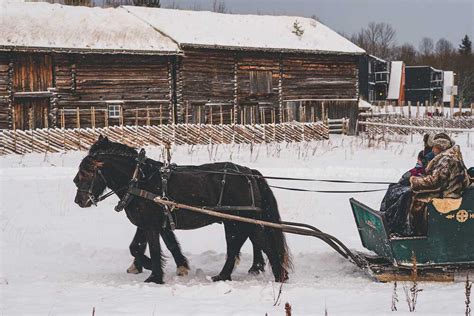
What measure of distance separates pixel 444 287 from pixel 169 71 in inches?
913

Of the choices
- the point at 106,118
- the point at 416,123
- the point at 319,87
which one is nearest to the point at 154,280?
the point at 106,118

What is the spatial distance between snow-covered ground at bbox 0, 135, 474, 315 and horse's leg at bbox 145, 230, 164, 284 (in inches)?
6.3

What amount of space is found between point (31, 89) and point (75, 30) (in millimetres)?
3425

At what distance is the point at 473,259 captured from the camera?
7.31m

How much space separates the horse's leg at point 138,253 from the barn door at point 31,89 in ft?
65.2

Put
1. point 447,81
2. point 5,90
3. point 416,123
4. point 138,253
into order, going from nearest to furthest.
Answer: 1. point 138,253
2. point 5,90
3. point 416,123
4. point 447,81

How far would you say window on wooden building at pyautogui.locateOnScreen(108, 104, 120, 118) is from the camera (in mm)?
28047

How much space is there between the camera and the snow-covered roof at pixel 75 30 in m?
25.7

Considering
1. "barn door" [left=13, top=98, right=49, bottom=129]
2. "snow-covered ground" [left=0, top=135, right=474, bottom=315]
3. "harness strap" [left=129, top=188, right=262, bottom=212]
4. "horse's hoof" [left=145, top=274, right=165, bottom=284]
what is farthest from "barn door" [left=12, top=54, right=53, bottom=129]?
"horse's hoof" [left=145, top=274, right=165, bottom=284]

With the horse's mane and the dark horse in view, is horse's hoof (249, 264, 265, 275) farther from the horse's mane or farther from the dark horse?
the horse's mane

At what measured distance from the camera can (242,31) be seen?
32594 mm

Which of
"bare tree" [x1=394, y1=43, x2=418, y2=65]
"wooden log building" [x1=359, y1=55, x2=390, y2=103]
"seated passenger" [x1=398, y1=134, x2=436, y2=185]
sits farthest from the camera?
"bare tree" [x1=394, y1=43, x2=418, y2=65]

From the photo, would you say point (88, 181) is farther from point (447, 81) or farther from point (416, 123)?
point (447, 81)

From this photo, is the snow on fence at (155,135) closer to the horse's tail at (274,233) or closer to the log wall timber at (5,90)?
the log wall timber at (5,90)
